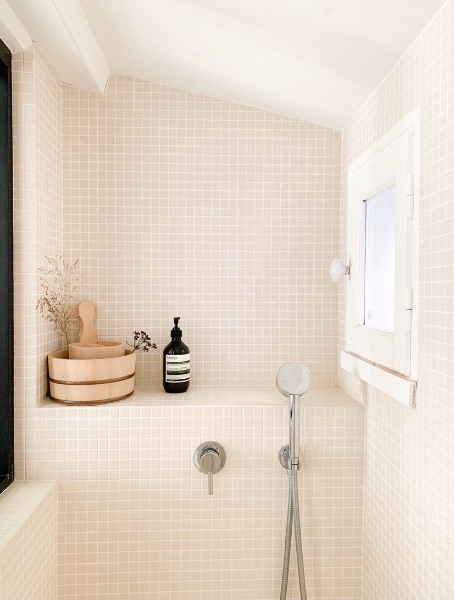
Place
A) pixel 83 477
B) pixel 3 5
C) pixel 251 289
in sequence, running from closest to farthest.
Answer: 1. pixel 3 5
2. pixel 83 477
3. pixel 251 289

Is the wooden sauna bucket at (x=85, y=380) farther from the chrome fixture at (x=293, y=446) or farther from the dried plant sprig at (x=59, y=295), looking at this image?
the chrome fixture at (x=293, y=446)

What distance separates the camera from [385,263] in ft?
4.67

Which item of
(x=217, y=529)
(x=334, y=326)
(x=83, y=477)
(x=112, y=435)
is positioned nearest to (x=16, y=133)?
(x=112, y=435)

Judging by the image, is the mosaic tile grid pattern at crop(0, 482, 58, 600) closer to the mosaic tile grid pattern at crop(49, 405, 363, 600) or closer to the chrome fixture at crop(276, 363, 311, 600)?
the mosaic tile grid pattern at crop(49, 405, 363, 600)

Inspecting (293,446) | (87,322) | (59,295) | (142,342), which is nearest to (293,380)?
(293,446)

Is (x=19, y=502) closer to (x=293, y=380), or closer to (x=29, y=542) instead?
(x=29, y=542)

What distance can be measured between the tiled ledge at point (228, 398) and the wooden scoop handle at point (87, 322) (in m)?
0.22

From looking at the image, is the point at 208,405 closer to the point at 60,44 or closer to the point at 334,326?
the point at 334,326

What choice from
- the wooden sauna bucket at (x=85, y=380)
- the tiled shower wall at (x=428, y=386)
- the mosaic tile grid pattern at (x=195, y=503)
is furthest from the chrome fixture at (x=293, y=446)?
the wooden sauna bucket at (x=85, y=380)

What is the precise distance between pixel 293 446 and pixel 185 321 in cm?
59

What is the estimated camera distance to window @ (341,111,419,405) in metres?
1.21

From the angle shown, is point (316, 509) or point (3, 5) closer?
point (3, 5)

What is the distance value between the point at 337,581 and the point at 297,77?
5.01 feet

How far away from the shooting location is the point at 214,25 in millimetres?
1309
